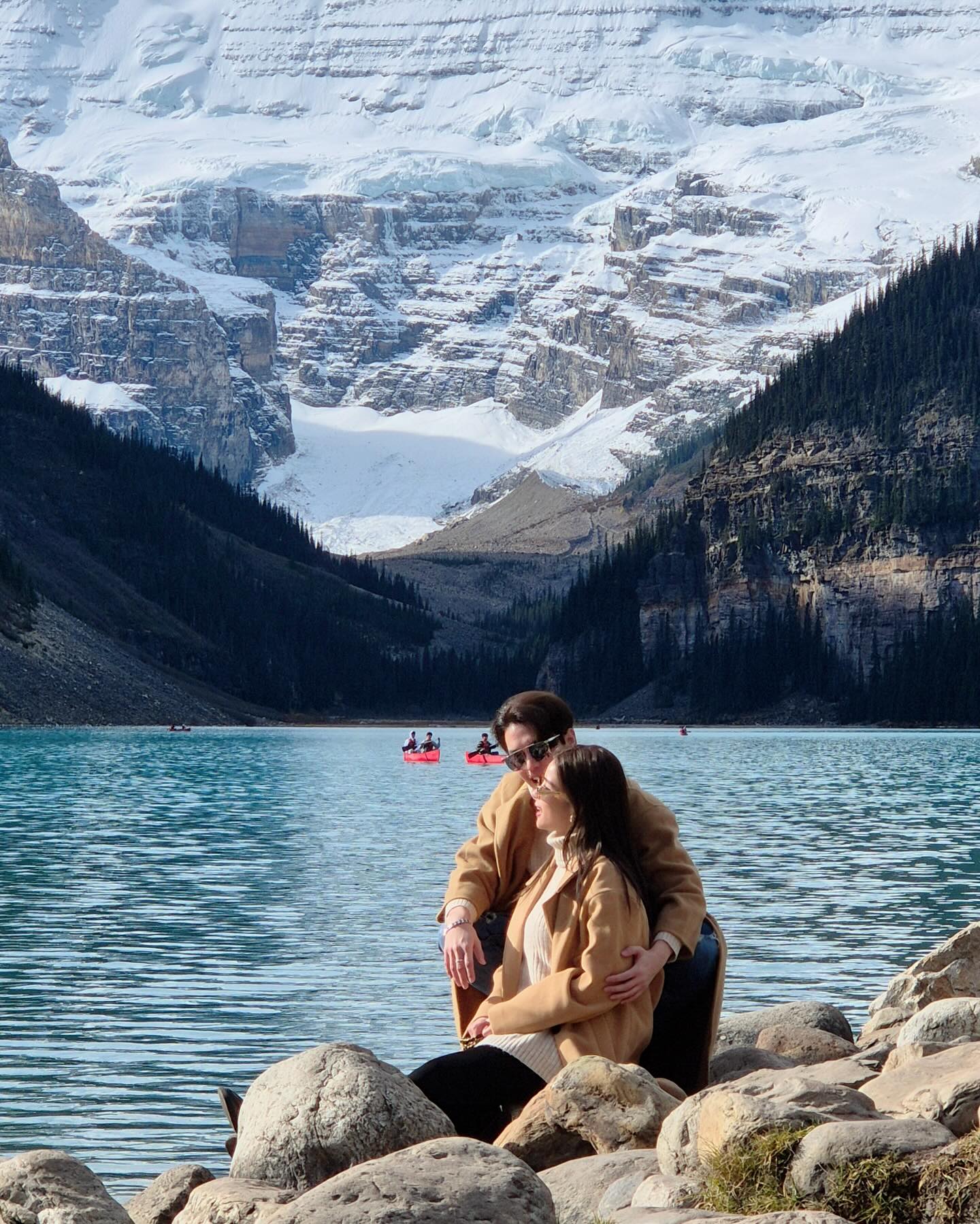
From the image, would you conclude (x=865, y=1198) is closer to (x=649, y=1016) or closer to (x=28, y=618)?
(x=649, y=1016)

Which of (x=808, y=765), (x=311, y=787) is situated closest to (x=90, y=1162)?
(x=311, y=787)

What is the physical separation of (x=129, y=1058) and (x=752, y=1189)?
13.0 m

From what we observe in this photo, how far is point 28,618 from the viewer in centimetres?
16138

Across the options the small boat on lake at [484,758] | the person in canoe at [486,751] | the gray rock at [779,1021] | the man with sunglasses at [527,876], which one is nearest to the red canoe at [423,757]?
the small boat on lake at [484,758]

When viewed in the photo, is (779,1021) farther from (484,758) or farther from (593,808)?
(484,758)

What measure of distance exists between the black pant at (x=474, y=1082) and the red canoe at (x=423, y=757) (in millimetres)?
106333

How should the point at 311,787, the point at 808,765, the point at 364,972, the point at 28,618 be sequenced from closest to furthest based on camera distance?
the point at 364,972
the point at 311,787
the point at 808,765
the point at 28,618

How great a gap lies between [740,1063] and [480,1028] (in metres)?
3.41

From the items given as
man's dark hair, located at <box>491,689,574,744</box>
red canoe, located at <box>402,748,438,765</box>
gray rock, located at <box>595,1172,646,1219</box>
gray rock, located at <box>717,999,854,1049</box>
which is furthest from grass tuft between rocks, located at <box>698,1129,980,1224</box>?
red canoe, located at <box>402,748,438,765</box>

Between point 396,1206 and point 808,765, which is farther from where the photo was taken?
point 808,765

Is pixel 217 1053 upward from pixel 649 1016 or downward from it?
downward

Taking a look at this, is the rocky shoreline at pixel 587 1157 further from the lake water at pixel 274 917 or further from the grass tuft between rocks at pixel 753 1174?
the lake water at pixel 274 917

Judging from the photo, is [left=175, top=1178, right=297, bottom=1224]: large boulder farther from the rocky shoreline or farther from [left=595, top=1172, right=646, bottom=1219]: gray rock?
[left=595, top=1172, right=646, bottom=1219]: gray rock

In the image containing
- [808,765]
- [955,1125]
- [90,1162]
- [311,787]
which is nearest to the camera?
[955,1125]
